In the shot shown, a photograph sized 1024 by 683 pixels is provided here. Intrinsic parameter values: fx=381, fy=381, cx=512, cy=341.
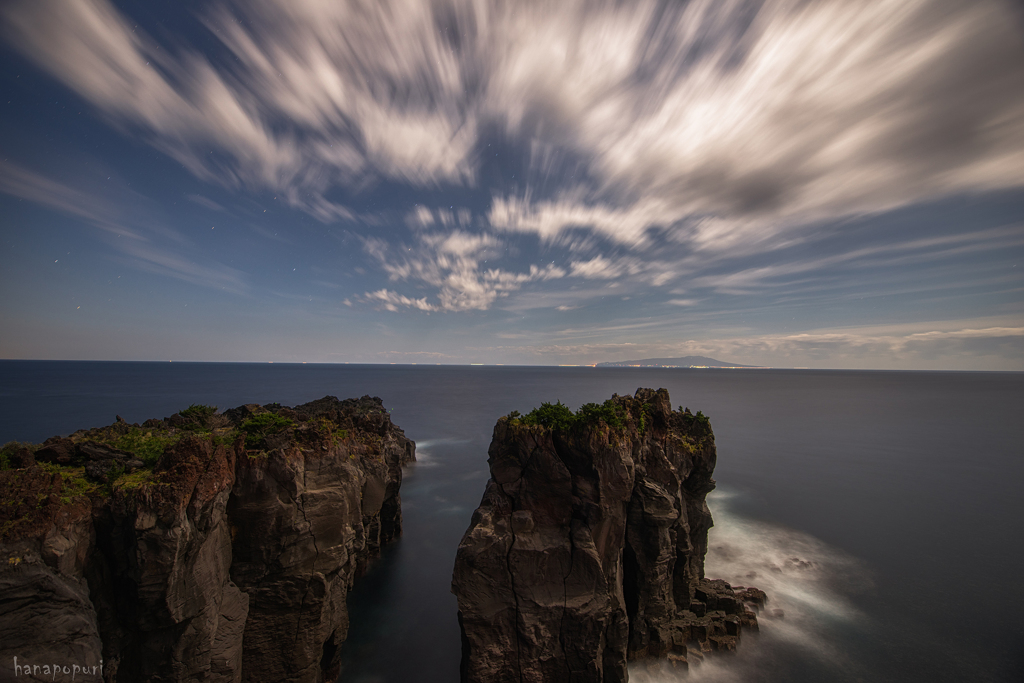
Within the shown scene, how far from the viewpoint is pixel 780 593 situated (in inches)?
1115

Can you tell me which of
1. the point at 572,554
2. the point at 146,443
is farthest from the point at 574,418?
the point at 146,443

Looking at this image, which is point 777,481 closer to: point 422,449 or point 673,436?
point 673,436

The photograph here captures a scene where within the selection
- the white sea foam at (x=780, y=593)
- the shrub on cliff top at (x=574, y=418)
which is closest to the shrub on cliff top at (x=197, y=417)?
the shrub on cliff top at (x=574, y=418)

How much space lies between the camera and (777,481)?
5300 cm

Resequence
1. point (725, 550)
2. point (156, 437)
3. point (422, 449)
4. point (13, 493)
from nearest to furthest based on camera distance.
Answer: point (13, 493), point (156, 437), point (725, 550), point (422, 449)

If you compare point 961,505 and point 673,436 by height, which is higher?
point 673,436

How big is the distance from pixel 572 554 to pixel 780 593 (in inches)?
914

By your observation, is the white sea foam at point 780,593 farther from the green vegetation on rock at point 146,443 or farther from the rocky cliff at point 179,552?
the green vegetation on rock at point 146,443

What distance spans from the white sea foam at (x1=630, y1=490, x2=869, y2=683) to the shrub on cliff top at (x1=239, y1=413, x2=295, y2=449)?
21.3 metres

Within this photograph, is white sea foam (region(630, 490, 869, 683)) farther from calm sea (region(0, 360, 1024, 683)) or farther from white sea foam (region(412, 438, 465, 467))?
white sea foam (region(412, 438, 465, 467))

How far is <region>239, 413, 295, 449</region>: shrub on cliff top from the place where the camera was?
15555 mm

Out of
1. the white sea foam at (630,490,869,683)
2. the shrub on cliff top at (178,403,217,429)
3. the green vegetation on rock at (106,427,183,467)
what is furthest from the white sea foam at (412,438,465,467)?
the green vegetation on rock at (106,427,183,467)

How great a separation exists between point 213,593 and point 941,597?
1843 inches

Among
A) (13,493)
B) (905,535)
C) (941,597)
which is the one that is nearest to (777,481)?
(905,535)
